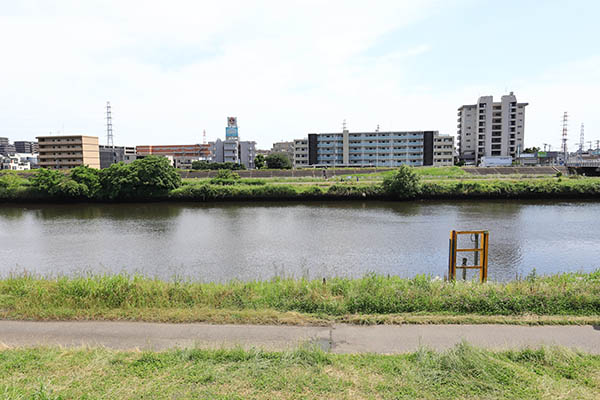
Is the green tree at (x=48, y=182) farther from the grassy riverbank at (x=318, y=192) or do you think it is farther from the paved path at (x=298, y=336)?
the paved path at (x=298, y=336)

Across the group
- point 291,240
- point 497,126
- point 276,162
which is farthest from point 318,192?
point 497,126

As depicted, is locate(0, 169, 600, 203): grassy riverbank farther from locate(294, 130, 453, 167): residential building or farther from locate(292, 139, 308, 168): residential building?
locate(292, 139, 308, 168): residential building

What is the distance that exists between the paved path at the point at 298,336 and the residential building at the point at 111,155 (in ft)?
366

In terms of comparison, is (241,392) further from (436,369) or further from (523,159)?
(523,159)

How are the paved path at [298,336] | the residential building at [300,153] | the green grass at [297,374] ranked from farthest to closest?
the residential building at [300,153]
the paved path at [298,336]
the green grass at [297,374]

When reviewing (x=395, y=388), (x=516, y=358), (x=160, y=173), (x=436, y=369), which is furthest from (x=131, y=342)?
(x=160, y=173)

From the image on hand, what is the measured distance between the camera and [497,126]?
99062 millimetres

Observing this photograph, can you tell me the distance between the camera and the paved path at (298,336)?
6.39 metres

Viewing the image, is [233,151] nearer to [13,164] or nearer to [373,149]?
[373,149]

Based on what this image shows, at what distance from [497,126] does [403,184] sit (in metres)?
68.8

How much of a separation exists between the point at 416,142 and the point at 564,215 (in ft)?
218

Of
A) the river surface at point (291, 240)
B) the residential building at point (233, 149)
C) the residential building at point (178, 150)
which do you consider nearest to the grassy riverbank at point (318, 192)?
the river surface at point (291, 240)

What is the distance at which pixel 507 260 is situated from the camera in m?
17.5

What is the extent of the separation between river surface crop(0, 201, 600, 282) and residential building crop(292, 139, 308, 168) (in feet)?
209
